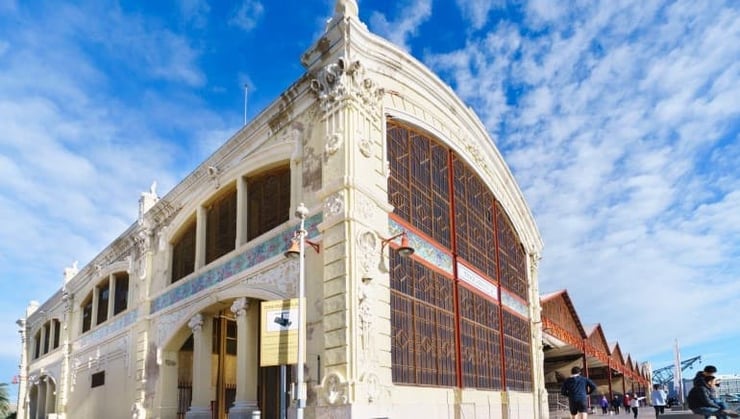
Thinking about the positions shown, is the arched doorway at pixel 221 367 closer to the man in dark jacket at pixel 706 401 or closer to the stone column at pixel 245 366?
the stone column at pixel 245 366

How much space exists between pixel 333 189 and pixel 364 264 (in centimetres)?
197

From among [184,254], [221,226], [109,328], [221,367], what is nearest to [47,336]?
[109,328]

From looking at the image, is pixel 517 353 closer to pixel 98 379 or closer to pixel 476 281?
pixel 476 281

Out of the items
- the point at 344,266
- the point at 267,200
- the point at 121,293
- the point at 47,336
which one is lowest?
the point at 47,336

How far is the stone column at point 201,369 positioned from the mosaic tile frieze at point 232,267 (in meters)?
1.13

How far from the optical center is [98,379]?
2966 cm

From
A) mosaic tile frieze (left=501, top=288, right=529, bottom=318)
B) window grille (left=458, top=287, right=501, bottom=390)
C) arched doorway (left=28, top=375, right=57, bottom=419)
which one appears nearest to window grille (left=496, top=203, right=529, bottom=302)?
mosaic tile frieze (left=501, top=288, right=529, bottom=318)

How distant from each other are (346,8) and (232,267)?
27.6 feet

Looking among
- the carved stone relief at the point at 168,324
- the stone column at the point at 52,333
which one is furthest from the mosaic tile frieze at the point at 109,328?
the stone column at the point at 52,333

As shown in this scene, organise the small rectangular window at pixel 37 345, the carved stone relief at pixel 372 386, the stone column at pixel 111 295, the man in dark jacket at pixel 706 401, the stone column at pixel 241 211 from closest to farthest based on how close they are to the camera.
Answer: the man in dark jacket at pixel 706 401, the carved stone relief at pixel 372 386, the stone column at pixel 241 211, the stone column at pixel 111 295, the small rectangular window at pixel 37 345

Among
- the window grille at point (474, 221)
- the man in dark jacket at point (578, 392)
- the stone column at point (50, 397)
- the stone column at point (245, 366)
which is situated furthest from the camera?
the stone column at point (50, 397)

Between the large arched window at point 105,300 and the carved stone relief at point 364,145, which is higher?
the carved stone relief at point 364,145

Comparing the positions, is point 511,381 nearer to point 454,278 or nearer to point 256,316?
point 454,278

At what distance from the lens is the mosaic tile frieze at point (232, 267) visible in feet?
56.4
